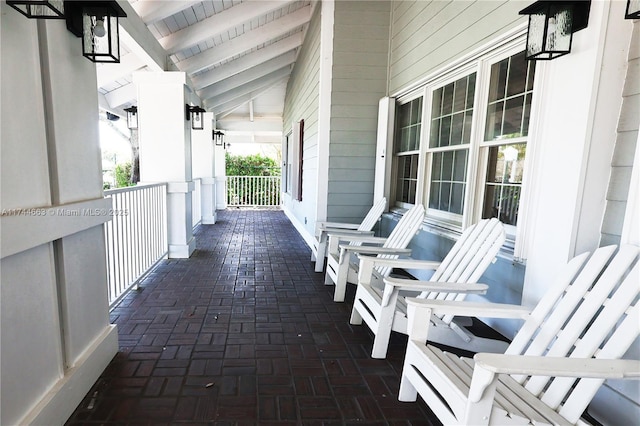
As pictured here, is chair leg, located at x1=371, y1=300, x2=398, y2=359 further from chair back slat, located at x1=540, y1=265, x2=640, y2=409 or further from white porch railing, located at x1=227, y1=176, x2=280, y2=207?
white porch railing, located at x1=227, y1=176, x2=280, y2=207

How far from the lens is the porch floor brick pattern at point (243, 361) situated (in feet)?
5.33

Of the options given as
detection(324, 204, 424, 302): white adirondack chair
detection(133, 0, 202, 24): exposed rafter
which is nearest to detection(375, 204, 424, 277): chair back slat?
detection(324, 204, 424, 302): white adirondack chair

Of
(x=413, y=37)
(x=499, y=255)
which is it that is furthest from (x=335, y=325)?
(x=413, y=37)

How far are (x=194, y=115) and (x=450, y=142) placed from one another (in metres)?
3.41

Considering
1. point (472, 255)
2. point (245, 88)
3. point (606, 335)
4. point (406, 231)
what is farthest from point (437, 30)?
point (245, 88)

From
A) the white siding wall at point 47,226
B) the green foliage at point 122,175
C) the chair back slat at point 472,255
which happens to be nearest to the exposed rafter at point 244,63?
the white siding wall at point 47,226

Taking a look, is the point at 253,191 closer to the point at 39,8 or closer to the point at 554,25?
the point at 39,8

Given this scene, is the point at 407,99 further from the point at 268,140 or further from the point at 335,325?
the point at 268,140

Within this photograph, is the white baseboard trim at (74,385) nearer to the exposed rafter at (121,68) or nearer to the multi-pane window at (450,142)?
the multi-pane window at (450,142)

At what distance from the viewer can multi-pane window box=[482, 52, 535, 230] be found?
2273mm

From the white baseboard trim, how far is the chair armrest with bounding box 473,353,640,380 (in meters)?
1.67

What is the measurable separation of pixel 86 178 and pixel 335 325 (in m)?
1.89

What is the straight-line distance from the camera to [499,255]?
2354 mm

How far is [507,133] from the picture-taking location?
2.41 meters
